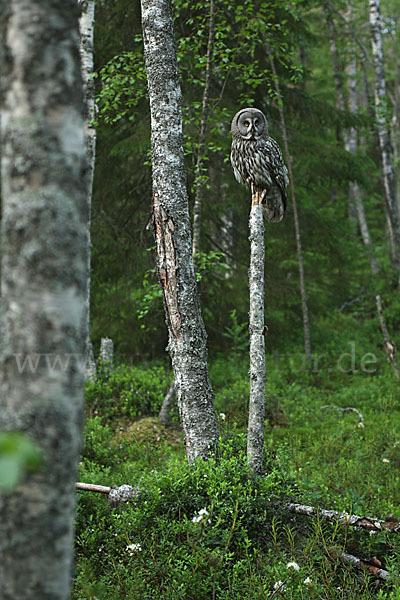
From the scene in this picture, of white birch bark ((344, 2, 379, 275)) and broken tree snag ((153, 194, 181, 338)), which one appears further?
white birch bark ((344, 2, 379, 275))

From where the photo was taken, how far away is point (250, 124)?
471 cm

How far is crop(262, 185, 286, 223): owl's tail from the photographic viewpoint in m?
4.85

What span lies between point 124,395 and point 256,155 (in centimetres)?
529

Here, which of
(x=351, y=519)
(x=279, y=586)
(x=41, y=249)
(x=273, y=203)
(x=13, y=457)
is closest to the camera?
(x=13, y=457)

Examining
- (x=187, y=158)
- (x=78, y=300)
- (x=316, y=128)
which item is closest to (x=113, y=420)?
(x=187, y=158)

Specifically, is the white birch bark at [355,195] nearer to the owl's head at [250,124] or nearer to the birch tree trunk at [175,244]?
the birch tree trunk at [175,244]

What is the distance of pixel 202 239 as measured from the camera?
1062 centimetres

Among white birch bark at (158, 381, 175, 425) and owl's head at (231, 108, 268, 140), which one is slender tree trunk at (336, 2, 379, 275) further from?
owl's head at (231, 108, 268, 140)

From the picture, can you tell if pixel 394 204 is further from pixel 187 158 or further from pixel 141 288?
pixel 141 288

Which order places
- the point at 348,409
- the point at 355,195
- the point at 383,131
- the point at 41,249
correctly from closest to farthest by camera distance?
the point at 41,249 < the point at 348,409 < the point at 383,131 < the point at 355,195

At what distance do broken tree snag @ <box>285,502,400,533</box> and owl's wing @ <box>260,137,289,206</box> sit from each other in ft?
9.22

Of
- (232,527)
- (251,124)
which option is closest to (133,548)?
(232,527)

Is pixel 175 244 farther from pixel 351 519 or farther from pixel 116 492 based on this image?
pixel 351 519

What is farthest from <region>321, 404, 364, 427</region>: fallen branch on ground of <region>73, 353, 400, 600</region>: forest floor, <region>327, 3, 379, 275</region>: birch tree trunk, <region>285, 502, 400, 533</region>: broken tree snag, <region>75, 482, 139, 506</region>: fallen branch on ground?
<region>327, 3, 379, 275</region>: birch tree trunk
